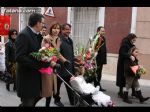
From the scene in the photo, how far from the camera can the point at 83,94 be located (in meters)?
6.19

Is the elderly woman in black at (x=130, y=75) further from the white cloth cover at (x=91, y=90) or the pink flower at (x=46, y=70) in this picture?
the pink flower at (x=46, y=70)

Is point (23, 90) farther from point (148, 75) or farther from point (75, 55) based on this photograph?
point (148, 75)

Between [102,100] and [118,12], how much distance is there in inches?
293

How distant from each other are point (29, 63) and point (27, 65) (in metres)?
0.06

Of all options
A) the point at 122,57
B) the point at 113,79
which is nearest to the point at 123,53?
the point at 122,57

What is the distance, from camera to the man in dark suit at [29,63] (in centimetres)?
537

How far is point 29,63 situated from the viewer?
5352mm

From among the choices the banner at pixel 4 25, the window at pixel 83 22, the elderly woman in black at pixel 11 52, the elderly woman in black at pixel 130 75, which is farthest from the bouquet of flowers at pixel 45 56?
the window at pixel 83 22

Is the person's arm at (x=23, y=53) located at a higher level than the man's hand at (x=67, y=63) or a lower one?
higher

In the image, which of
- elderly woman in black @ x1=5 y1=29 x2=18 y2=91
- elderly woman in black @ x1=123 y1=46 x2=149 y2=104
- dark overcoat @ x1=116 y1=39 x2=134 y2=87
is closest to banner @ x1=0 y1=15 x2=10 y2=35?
elderly woman in black @ x1=5 y1=29 x2=18 y2=91

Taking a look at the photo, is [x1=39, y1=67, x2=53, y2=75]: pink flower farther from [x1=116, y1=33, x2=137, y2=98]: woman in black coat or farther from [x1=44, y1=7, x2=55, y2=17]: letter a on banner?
[x1=44, y1=7, x2=55, y2=17]: letter a on banner

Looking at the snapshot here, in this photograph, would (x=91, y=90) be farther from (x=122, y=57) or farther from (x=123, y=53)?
(x=122, y=57)

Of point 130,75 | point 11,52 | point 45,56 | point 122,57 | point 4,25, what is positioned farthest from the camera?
point 4,25
